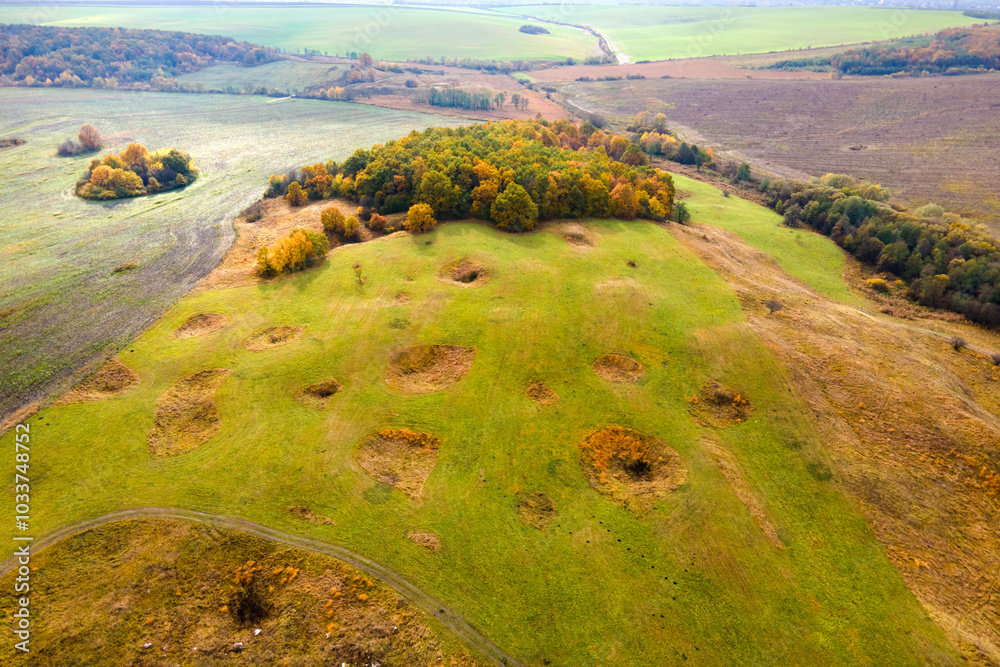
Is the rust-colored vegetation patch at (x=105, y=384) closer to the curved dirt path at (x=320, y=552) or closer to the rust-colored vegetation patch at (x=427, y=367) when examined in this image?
the curved dirt path at (x=320, y=552)

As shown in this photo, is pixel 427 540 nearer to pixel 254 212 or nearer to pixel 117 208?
pixel 254 212

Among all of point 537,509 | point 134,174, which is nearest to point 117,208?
point 134,174

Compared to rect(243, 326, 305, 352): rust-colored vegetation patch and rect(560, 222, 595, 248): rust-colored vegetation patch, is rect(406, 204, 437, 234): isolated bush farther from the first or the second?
rect(243, 326, 305, 352): rust-colored vegetation patch

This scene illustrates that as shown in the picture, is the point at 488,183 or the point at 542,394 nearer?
the point at 542,394

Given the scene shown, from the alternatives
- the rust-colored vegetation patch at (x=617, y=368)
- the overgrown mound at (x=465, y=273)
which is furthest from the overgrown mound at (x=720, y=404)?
the overgrown mound at (x=465, y=273)

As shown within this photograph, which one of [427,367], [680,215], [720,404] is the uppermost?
[680,215]

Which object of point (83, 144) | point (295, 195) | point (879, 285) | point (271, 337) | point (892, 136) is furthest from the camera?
point (892, 136)

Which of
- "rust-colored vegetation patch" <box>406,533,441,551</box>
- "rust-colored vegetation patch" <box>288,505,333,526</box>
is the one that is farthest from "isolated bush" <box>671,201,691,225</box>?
"rust-colored vegetation patch" <box>288,505,333,526</box>

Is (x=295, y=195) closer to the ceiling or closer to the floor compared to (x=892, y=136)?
closer to the floor
